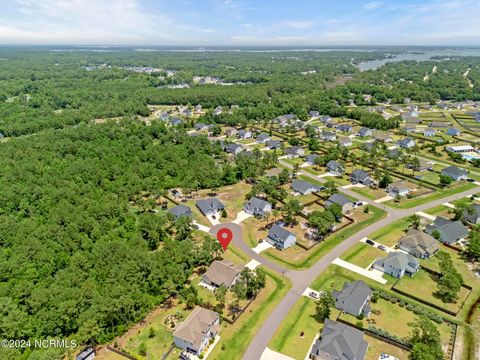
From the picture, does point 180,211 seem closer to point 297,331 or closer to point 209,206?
point 209,206

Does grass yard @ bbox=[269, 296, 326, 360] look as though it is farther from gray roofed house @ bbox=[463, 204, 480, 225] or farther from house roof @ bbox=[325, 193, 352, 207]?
gray roofed house @ bbox=[463, 204, 480, 225]

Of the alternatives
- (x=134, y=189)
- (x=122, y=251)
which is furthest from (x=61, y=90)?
(x=122, y=251)

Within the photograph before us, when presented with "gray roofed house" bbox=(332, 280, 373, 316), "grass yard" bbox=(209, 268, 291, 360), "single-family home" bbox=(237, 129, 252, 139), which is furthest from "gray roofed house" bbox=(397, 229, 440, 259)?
"single-family home" bbox=(237, 129, 252, 139)

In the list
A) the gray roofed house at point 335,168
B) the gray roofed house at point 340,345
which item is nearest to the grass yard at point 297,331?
the gray roofed house at point 340,345

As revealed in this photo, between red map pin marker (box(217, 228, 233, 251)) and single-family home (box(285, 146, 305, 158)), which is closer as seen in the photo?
red map pin marker (box(217, 228, 233, 251))

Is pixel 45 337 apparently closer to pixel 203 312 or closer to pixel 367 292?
pixel 203 312

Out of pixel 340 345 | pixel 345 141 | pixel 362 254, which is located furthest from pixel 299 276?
pixel 345 141
